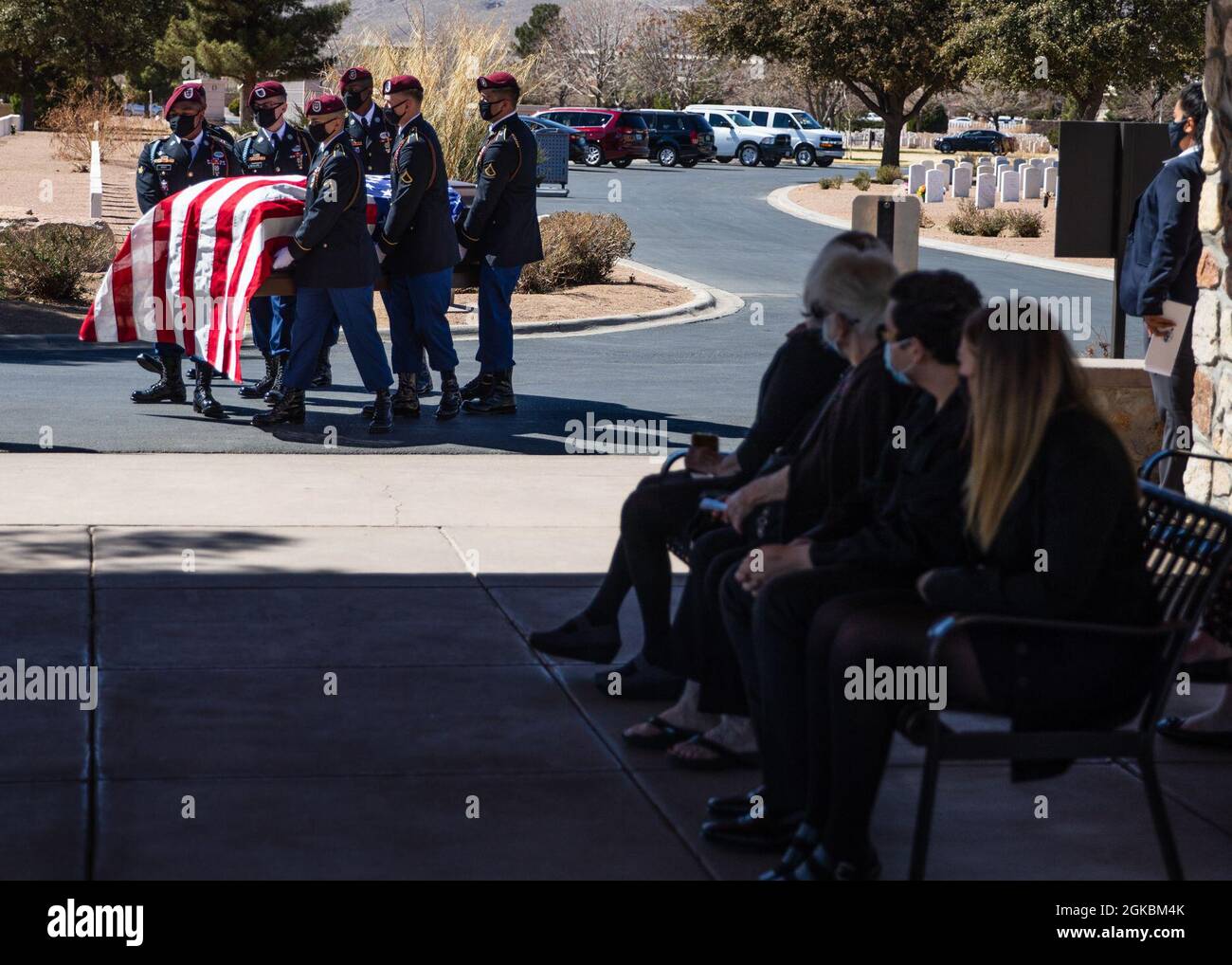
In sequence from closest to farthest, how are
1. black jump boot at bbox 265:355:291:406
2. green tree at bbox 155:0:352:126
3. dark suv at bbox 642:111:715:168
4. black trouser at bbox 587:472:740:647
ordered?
1. black trouser at bbox 587:472:740:647
2. black jump boot at bbox 265:355:291:406
3. dark suv at bbox 642:111:715:168
4. green tree at bbox 155:0:352:126

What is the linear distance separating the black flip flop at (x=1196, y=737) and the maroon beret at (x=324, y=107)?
245 inches

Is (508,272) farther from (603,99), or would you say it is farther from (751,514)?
(603,99)

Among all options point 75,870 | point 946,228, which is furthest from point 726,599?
point 946,228

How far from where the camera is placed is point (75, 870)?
4.07 meters

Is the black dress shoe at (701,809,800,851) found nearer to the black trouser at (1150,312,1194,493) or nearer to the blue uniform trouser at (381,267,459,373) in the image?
the black trouser at (1150,312,1194,493)

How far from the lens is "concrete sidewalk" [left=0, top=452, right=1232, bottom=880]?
4.26 m

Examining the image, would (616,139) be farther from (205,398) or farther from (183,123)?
(205,398)

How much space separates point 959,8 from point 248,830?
2076 inches

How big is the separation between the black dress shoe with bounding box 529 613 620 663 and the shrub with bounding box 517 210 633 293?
1256 centimetres

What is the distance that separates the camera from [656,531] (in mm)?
5520

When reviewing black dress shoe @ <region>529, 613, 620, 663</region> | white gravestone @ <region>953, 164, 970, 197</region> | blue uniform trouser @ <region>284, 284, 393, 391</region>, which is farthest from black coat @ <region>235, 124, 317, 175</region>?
white gravestone @ <region>953, 164, 970, 197</region>

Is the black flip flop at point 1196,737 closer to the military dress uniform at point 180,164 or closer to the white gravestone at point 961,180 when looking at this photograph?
the military dress uniform at point 180,164

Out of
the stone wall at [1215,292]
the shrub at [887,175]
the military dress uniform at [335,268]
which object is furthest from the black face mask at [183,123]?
the shrub at [887,175]

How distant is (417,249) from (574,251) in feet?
28.8
